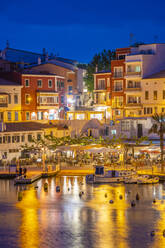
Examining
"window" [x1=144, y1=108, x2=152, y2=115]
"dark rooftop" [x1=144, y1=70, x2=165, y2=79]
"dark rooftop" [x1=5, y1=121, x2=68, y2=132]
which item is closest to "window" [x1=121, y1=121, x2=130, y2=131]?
"window" [x1=144, y1=108, x2=152, y2=115]

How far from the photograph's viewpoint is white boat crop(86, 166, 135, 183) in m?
54.4

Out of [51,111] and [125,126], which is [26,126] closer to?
[125,126]

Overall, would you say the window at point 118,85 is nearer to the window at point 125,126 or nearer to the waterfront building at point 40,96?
the window at point 125,126

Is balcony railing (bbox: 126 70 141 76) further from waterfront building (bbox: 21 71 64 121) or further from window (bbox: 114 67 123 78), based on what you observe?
waterfront building (bbox: 21 71 64 121)

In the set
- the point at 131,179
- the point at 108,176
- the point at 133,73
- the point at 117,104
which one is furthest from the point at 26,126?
the point at 131,179

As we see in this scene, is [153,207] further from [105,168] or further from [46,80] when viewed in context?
[46,80]

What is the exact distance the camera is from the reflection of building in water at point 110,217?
35.9 meters

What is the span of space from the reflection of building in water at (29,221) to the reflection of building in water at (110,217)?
4.55m

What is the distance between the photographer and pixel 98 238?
36.6 m

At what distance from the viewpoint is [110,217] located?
4194 cm

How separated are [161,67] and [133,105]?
777 centimetres

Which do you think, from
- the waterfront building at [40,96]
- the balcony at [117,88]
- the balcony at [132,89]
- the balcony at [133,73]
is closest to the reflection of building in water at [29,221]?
the waterfront building at [40,96]

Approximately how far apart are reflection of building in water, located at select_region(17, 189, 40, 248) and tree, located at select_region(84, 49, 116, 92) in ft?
164

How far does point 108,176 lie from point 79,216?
12.7 m
